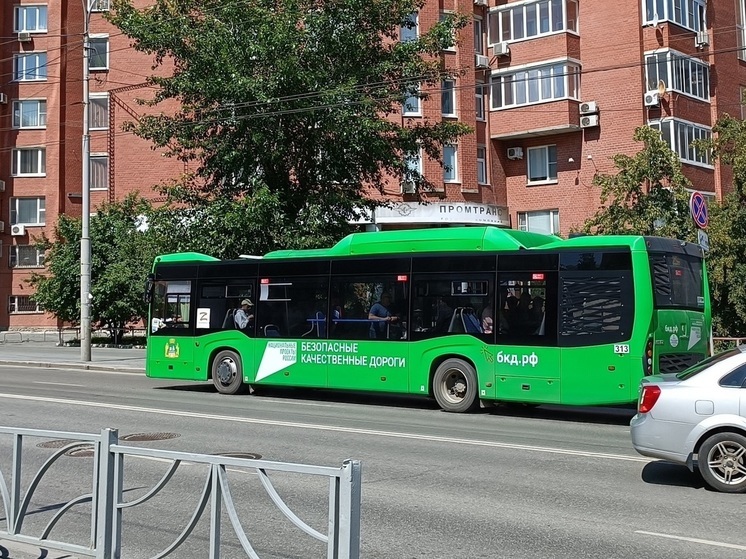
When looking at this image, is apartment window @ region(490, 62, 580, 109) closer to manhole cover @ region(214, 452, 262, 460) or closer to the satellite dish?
the satellite dish

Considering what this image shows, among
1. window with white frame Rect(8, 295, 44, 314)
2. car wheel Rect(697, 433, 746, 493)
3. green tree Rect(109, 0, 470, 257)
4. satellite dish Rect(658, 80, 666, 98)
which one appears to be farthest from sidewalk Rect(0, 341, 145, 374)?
satellite dish Rect(658, 80, 666, 98)

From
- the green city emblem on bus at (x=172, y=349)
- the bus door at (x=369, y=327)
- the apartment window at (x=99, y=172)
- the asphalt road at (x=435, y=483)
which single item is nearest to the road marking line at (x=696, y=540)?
the asphalt road at (x=435, y=483)

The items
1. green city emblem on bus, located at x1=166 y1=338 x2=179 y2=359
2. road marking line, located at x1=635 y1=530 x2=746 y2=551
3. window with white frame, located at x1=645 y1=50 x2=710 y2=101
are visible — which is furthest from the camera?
window with white frame, located at x1=645 y1=50 x2=710 y2=101

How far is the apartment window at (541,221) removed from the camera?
3681 centimetres

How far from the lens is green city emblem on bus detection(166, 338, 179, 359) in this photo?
19047 mm

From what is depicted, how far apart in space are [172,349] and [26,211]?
108 ft

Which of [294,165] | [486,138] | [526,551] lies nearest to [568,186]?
[486,138]

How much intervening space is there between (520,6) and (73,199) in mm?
27051

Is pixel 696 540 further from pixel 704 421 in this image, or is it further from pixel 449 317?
pixel 449 317

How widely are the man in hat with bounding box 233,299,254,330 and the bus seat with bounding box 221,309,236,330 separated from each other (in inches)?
4.4

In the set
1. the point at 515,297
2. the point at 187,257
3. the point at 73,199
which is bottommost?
the point at 515,297

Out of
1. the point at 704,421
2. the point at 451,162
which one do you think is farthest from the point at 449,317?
the point at 451,162

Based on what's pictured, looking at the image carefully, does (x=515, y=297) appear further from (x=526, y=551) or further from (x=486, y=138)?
(x=486, y=138)

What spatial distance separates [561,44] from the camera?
115 feet
